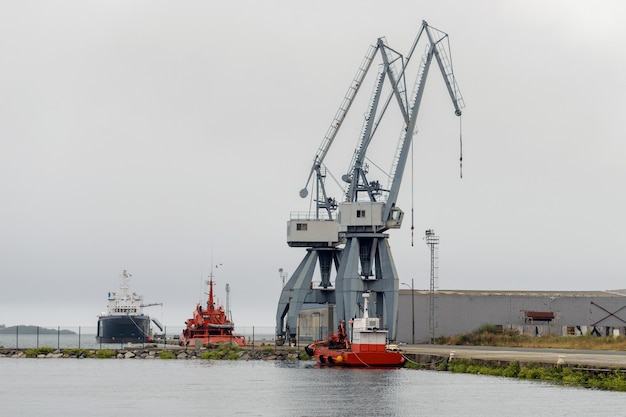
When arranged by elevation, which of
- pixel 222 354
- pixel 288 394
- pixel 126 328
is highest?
pixel 288 394

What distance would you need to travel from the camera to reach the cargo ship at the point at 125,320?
19288 centimetres

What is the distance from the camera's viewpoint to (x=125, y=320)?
192 meters

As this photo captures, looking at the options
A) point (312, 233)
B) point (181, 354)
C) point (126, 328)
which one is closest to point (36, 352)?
point (181, 354)

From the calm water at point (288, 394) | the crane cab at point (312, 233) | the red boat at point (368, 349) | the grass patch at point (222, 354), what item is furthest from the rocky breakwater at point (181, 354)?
the red boat at point (368, 349)

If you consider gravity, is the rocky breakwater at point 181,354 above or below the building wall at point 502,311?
below

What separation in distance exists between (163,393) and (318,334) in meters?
65.9

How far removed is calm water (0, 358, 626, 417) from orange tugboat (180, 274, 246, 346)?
35137 mm

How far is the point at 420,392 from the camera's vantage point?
62281 millimetres

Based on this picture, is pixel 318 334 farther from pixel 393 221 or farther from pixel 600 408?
pixel 600 408

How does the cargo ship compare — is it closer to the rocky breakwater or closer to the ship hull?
the ship hull

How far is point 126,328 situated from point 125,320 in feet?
6.55

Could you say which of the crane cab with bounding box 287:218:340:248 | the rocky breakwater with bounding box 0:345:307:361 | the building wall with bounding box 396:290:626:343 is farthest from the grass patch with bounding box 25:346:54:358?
the building wall with bounding box 396:290:626:343

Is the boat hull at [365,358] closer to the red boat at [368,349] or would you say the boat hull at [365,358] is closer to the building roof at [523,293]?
the red boat at [368,349]

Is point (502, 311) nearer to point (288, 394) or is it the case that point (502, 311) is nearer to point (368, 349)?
point (368, 349)
